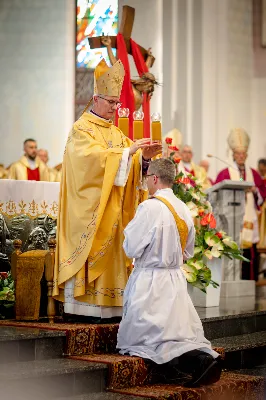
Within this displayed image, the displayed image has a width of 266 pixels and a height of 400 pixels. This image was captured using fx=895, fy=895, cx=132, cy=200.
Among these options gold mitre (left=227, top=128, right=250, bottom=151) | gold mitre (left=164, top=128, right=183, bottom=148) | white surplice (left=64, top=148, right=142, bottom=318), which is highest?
gold mitre (left=164, top=128, right=183, bottom=148)

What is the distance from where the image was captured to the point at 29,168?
1181 centimetres

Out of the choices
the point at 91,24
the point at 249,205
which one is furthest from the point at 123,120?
the point at 91,24

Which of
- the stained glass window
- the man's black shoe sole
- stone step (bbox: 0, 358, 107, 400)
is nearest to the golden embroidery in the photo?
stone step (bbox: 0, 358, 107, 400)

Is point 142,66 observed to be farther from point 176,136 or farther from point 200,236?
point 176,136

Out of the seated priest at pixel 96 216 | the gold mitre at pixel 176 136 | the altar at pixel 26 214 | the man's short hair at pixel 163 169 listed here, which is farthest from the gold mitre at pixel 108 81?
the gold mitre at pixel 176 136

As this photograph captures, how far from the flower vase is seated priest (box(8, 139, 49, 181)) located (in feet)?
13.6

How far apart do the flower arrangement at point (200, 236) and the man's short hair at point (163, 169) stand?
199 centimetres

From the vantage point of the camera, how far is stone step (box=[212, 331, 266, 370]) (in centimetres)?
645

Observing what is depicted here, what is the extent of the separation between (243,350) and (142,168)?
65.3 inches

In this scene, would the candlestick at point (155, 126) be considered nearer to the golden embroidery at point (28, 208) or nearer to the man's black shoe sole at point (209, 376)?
the man's black shoe sole at point (209, 376)

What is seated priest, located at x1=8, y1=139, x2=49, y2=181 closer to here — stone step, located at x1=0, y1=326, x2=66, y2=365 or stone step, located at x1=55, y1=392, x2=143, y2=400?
stone step, located at x1=0, y1=326, x2=66, y2=365

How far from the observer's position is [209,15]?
1410 centimetres

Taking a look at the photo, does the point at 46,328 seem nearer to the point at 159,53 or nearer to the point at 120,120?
the point at 120,120

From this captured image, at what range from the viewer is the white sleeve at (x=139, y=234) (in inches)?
211
